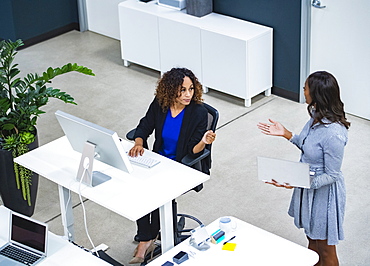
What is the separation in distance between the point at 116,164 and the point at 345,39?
3.23m

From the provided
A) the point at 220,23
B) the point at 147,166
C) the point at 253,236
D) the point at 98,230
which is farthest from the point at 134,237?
the point at 220,23

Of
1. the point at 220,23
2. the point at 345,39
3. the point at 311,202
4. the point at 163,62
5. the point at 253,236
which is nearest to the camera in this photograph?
the point at 253,236

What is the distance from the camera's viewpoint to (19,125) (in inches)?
207

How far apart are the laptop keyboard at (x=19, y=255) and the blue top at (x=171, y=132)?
1.28 m

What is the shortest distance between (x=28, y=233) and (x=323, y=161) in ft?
5.65

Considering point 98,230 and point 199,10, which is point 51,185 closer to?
point 98,230

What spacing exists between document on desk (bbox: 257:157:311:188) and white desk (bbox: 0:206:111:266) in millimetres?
1052

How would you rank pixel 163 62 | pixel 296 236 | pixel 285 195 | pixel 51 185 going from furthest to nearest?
pixel 163 62
pixel 51 185
pixel 285 195
pixel 296 236

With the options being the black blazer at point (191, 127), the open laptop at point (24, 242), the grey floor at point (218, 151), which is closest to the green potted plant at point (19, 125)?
the grey floor at point (218, 151)

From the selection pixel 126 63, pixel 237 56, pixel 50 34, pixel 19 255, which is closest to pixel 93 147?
pixel 19 255

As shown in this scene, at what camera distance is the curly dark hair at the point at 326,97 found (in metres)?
3.82

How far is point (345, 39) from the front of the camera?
6379 millimetres

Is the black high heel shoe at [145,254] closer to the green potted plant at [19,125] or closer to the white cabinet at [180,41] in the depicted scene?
the green potted plant at [19,125]

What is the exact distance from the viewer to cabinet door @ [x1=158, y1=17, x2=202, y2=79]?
7.03 metres
